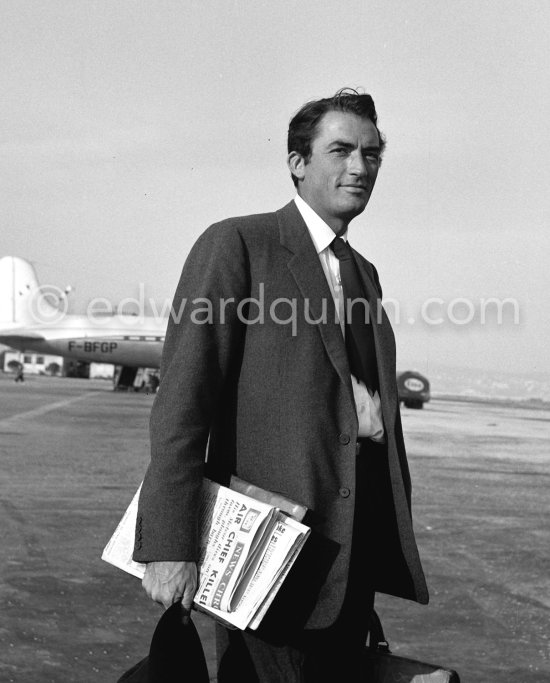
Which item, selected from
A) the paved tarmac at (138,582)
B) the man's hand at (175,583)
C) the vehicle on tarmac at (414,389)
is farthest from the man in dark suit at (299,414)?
the vehicle on tarmac at (414,389)

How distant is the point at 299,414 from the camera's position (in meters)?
2.19

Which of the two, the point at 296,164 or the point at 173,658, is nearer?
the point at 173,658

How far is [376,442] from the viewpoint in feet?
7.66

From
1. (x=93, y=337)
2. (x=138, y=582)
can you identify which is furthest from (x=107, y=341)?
(x=138, y=582)

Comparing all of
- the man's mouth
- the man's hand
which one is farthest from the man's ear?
the man's hand

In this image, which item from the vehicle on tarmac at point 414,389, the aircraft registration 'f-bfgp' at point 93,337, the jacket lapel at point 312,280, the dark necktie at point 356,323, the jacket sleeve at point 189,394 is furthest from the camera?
the aircraft registration 'f-bfgp' at point 93,337

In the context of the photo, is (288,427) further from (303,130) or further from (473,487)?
(473,487)

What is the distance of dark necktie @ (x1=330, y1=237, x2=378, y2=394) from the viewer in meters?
2.32

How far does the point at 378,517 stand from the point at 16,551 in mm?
3920

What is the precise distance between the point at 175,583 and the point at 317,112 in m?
1.19

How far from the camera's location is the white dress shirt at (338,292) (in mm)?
2295

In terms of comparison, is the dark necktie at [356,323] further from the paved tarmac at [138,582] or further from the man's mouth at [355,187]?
the paved tarmac at [138,582]

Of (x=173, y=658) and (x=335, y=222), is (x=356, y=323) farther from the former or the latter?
(x=173, y=658)

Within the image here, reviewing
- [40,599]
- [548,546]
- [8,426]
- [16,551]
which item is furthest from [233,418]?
[8,426]
